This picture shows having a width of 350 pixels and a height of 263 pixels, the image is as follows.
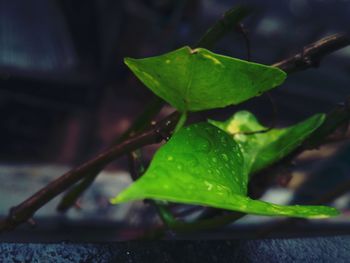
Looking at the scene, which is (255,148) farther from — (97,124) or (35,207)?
(97,124)

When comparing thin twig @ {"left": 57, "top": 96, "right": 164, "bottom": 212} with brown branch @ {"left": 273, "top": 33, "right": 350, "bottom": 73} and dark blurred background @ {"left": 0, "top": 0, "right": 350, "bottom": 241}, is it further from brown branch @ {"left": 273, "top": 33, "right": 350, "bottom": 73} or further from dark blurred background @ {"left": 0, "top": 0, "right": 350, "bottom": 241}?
dark blurred background @ {"left": 0, "top": 0, "right": 350, "bottom": 241}

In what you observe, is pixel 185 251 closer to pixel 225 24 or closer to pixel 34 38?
pixel 225 24

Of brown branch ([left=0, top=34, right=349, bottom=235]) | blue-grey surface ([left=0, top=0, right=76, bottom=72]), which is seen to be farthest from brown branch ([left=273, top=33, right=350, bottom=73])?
blue-grey surface ([left=0, top=0, right=76, bottom=72])

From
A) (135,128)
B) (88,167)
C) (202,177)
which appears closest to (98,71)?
(135,128)

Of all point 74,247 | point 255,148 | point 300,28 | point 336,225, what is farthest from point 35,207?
point 336,225

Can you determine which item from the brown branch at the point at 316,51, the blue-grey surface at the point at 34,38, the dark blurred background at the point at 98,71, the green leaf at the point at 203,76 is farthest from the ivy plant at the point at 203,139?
the blue-grey surface at the point at 34,38
